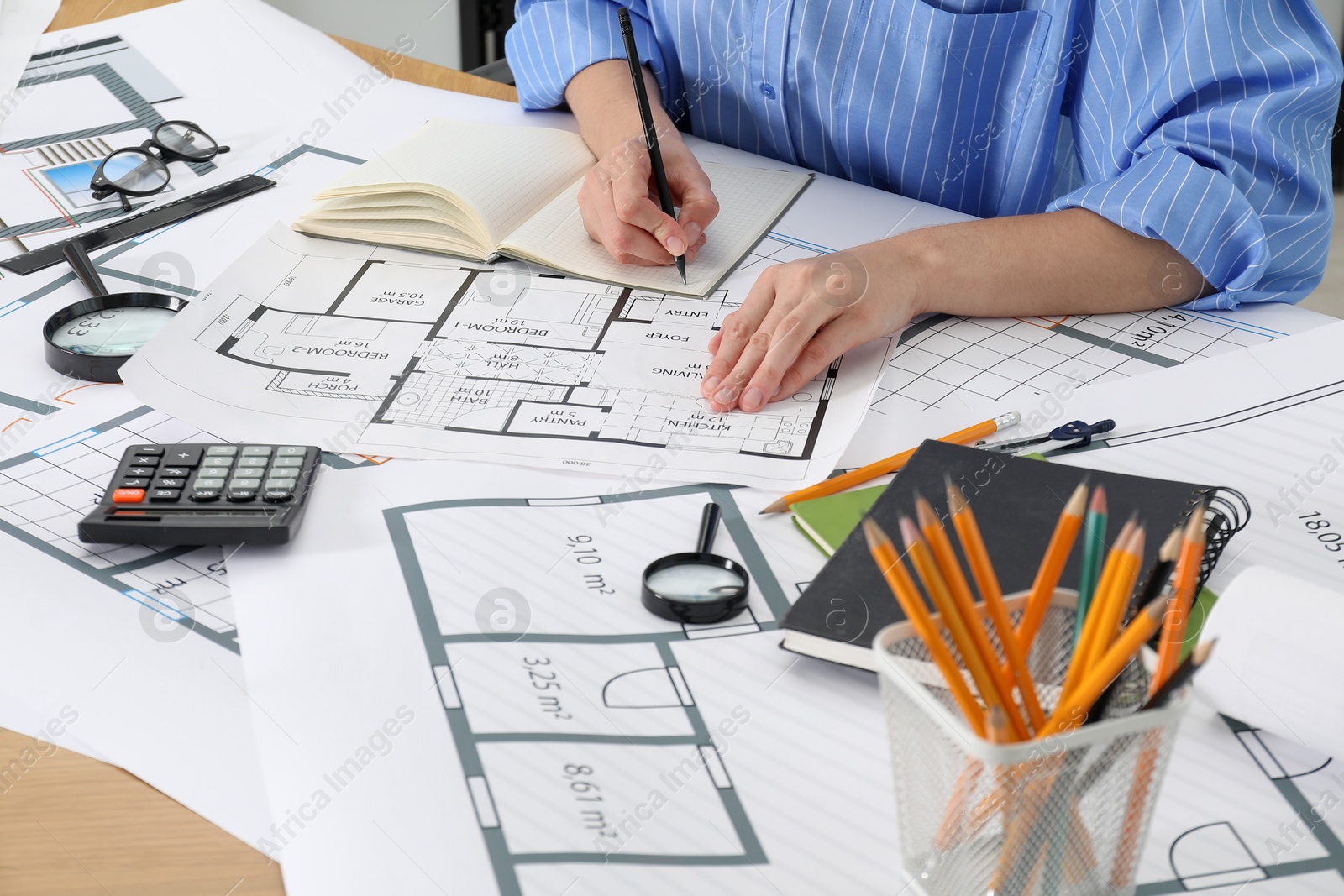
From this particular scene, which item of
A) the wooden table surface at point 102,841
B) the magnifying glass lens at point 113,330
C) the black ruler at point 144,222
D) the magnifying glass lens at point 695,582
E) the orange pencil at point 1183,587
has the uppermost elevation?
the orange pencil at point 1183,587

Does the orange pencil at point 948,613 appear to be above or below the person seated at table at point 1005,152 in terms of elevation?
above

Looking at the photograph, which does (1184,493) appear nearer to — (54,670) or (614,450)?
(614,450)

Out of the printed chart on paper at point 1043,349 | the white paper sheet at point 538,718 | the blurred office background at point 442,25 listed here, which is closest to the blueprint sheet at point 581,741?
the white paper sheet at point 538,718

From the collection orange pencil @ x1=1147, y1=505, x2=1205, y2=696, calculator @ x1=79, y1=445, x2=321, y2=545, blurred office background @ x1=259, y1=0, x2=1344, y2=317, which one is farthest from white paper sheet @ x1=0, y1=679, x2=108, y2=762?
blurred office background @ x1=259, y1=0, x2=1344, y2=317

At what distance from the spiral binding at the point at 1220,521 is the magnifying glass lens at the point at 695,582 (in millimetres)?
256

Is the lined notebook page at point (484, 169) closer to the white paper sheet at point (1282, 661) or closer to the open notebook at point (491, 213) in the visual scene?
the open notebook at point (491, 213)

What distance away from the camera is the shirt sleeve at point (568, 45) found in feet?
4.36

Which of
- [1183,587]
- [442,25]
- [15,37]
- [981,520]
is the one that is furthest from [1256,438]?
[442,25]

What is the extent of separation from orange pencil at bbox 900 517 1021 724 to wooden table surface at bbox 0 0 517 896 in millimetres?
315

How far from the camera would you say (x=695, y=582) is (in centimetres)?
67

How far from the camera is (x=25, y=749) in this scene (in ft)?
1.84

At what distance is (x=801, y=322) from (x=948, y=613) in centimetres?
51

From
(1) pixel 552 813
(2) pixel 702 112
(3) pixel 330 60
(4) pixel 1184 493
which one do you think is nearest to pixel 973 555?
(1) pixel 552 813

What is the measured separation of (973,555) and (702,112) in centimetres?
105
